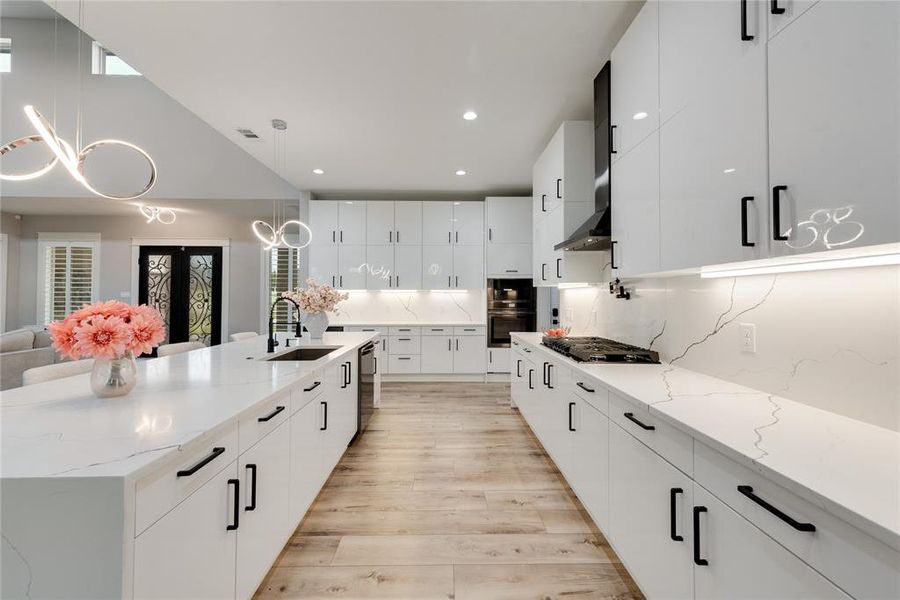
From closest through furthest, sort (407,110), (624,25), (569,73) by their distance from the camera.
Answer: (624,25)
(569,73)
(407,110)

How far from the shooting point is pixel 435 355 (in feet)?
17.4

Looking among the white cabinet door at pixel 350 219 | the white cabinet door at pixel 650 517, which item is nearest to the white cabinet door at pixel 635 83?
the white cabinet door at pixel 650 517

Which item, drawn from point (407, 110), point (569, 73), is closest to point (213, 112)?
point (407, 110)

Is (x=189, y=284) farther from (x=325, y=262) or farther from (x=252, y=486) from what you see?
(x=252, y=486)

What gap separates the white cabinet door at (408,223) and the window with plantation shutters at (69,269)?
→ 6256 millimetres

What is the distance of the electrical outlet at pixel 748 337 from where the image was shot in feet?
4.92

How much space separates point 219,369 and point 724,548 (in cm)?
218

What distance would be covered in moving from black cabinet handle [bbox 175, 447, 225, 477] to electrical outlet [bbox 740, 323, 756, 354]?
2.02 meters

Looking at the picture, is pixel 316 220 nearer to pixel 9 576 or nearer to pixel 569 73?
pixel 569 73

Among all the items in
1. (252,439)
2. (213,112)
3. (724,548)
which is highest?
(213,112)

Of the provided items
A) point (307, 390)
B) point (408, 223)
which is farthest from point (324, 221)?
point (307, 390)

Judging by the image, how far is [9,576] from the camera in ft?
2.52

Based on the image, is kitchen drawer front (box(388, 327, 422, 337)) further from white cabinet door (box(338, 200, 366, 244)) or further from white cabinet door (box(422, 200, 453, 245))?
white cabinet door (box(338, 200, 366, 244))

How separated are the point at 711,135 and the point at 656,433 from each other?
113 cm
